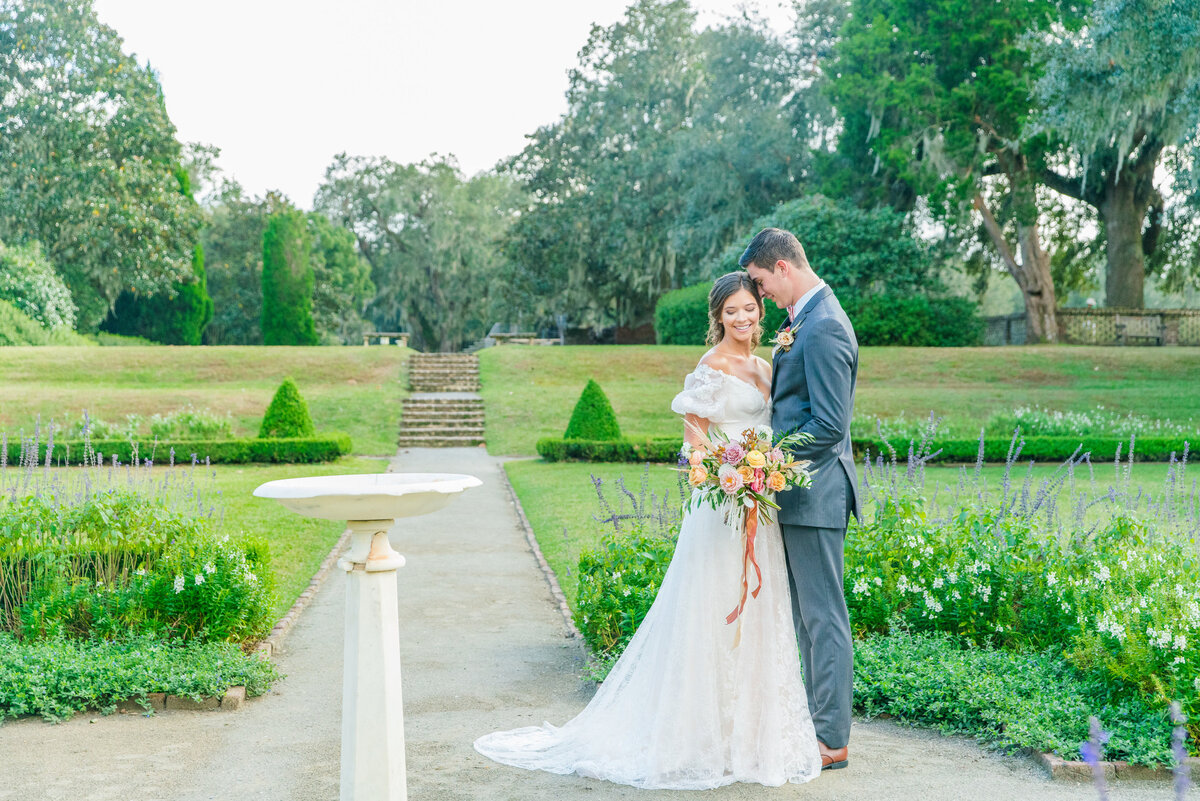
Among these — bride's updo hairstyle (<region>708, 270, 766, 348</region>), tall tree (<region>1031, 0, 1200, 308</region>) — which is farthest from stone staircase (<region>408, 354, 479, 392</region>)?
bride's updo hairstyle (<region>708, 270, 766, 348</region>)

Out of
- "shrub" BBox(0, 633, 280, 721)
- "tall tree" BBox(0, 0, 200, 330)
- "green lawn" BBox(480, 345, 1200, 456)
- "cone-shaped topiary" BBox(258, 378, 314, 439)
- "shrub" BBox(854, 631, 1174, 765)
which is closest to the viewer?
"shrub" BBox(854, 631, 1174, 765)

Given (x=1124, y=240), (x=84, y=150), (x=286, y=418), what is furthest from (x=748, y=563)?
(x=84, y=150)

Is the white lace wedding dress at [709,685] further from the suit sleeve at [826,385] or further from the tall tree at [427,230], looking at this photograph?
the tall tree at [427,230]

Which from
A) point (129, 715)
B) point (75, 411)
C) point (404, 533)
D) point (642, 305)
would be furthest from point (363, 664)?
point (642, 305)

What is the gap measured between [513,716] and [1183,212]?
29.6 meters

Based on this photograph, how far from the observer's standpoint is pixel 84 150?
30.4 metres

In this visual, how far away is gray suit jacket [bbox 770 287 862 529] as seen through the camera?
3592mm

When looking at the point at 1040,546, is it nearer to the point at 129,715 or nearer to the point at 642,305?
the point at 129,715

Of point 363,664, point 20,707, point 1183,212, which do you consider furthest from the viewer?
point 1183,212

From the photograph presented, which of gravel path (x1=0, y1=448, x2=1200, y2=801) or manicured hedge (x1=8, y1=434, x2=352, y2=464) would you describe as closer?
gravel path (x1=0, y1=448, x2=1200, y2=801)

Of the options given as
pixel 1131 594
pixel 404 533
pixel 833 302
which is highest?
pixel 833 302

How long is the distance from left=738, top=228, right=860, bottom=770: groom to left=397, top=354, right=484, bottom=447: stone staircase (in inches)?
593

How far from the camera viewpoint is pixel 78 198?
2980 cm

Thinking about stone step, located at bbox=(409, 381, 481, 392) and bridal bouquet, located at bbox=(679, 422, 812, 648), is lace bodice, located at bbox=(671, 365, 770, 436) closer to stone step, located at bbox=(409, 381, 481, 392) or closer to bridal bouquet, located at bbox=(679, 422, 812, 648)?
bridal bouquet, located at bbox=(679, 422, 812, 648)
